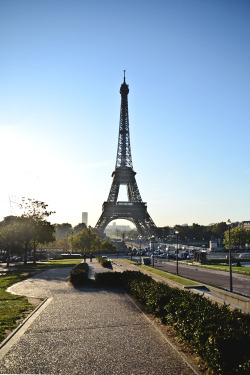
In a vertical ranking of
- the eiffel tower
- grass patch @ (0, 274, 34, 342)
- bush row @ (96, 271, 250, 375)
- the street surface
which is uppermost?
the eiffel tower

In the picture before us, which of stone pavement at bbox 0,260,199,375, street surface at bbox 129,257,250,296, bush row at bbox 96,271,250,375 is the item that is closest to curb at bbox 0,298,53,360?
stone pavement at bbox 0,260,199,375

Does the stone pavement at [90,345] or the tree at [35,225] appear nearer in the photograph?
the stone pavement at [90,345]

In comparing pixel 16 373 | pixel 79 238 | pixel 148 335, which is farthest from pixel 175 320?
pixel 79 238

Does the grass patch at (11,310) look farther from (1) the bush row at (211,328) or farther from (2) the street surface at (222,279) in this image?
(2) the street surface at (222,279)

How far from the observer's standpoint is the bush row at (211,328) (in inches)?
270

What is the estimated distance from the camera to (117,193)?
354 ft

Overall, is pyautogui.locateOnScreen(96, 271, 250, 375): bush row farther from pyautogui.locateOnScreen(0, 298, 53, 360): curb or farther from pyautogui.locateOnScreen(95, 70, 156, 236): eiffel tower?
pyautogui.locateOnScreen(95, 70, 156, 236): eiffel tower

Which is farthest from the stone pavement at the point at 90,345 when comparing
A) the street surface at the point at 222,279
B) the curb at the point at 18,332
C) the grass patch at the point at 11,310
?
the street surface at the point at 222,279

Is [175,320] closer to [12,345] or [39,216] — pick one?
[12,345]

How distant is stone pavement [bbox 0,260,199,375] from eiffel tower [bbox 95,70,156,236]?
286 ft

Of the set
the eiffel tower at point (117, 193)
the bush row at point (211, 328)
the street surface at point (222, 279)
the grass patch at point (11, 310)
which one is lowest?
the street surface at point (222, 279)

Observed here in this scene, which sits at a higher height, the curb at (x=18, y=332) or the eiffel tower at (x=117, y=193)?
the eiffel tower at (x=117, y=193)

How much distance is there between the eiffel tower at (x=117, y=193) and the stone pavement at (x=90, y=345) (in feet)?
286

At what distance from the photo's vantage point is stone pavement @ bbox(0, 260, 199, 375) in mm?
7957
